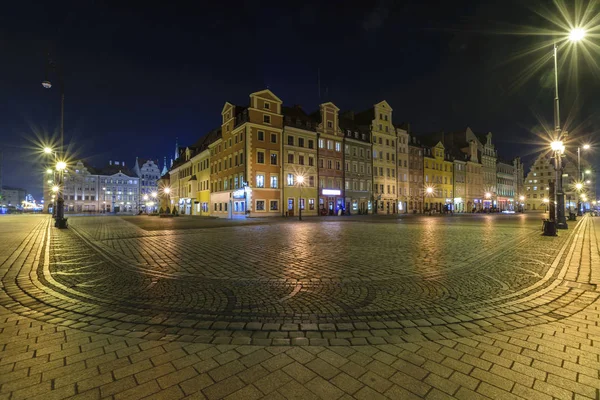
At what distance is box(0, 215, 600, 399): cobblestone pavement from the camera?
274 cm

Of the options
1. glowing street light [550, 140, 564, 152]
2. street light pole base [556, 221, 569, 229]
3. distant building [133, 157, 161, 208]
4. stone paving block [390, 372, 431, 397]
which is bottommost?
stone paving block [390, 372, 431, 397]

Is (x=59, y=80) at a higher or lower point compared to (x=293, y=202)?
higher

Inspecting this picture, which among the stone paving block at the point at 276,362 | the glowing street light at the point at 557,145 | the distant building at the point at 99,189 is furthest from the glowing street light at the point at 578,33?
the distant building at the point at 99,189

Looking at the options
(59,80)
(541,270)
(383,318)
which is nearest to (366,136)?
(59,80)

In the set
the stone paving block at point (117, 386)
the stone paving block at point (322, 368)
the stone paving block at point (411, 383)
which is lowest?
the stone paving block at point (322, 368)

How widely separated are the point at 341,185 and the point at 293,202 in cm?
1091

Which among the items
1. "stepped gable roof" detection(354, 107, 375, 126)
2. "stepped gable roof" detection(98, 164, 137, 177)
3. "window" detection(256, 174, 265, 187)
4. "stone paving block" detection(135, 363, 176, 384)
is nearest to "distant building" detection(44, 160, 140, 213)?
"stepped gable roof" detection(98, 164, 137, 177)

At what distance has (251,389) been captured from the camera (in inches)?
105

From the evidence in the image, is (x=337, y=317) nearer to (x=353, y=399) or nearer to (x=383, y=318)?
(x=383, y=318)

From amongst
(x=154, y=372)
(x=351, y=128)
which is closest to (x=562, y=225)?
(x=154, y=372)

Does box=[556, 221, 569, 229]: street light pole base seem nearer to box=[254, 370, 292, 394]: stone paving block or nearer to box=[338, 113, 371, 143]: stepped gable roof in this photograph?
box=[254, 370, 292, 394]: stone paving block

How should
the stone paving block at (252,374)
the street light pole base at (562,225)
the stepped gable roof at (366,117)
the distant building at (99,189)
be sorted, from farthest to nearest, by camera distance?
the distant building at (99,189) < the stepped gable roof at (366,117) < the street light pole base at (562,225) < the stone paving block at (252,374)

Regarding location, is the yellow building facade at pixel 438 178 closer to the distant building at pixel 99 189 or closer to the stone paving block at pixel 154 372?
the stone paving block at pixel 154 372

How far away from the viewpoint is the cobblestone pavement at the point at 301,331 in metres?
2.74
